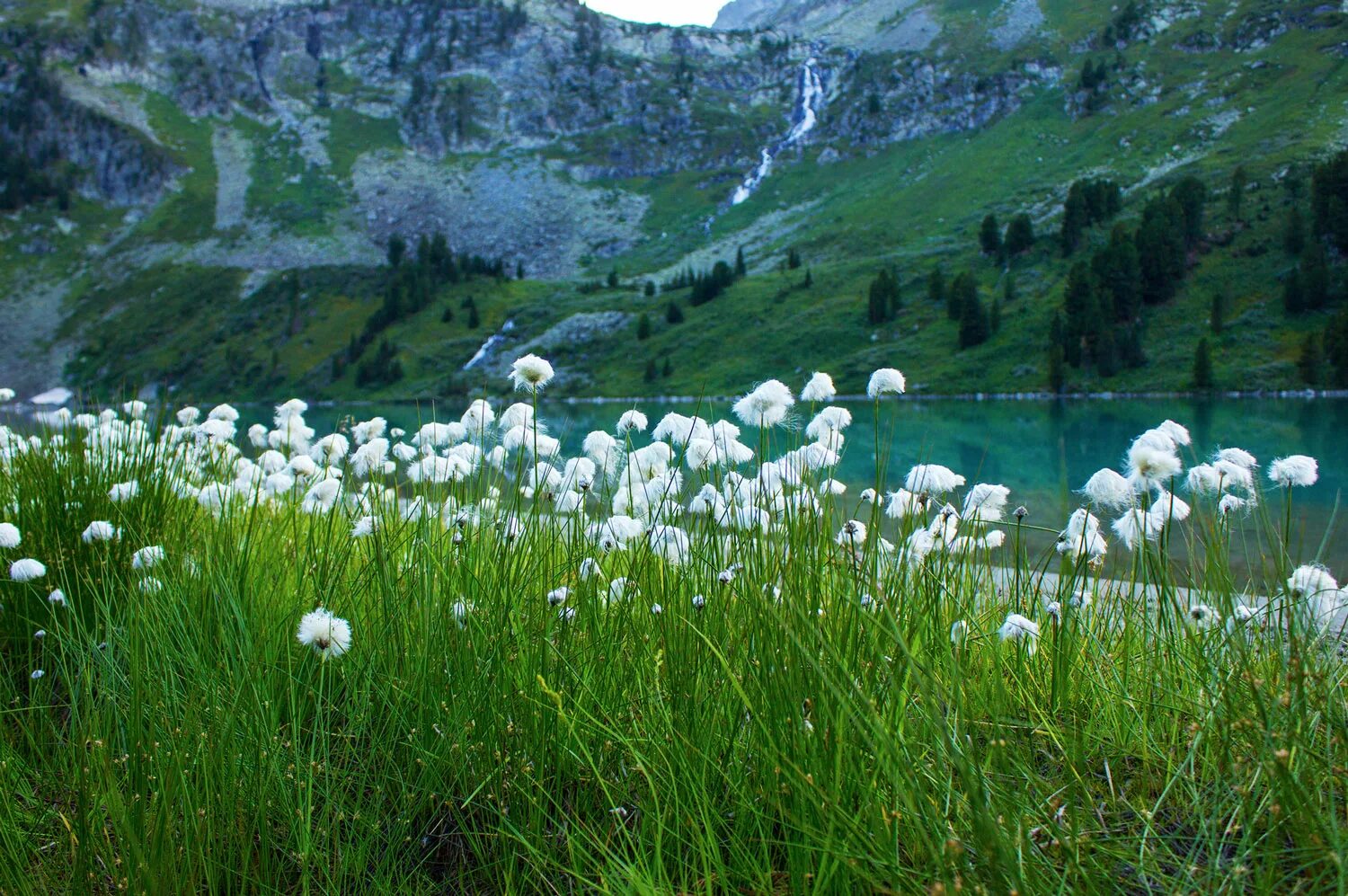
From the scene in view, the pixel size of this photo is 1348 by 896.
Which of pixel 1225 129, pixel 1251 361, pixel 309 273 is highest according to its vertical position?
pixel 1225 129

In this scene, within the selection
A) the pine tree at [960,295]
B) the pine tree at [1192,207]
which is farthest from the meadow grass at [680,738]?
the pine tree at [1192,207]

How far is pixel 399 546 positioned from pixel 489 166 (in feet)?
595

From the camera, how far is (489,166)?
6757 inches

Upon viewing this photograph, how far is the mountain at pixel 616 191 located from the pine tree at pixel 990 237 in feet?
5.14

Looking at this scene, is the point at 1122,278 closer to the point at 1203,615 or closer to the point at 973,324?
the point at 973,324

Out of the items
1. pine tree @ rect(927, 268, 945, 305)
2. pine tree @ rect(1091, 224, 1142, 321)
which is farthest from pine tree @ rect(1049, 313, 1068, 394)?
pine tree @ rect(927, 268, 945, 305)

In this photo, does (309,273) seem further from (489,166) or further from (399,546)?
(399,546)

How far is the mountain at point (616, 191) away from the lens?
72.7 m

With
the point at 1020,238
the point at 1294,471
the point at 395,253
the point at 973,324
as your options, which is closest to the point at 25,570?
the point at 1294,471

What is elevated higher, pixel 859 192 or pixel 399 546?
pixel 859 192

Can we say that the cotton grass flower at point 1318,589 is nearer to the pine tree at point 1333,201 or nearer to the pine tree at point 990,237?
the pine tree at point 1333,201

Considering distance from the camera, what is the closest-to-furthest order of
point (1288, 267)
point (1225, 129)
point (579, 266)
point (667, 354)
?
point (1288, 267), point (667, 354), point (1225, 129), point (579, 266)

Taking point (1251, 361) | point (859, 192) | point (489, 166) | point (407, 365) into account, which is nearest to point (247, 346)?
point (407, 365)

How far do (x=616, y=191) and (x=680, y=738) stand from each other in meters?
174
